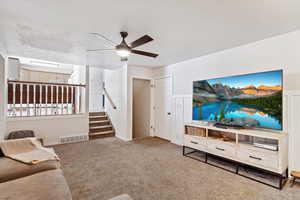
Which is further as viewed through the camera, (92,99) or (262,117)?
(92,99)

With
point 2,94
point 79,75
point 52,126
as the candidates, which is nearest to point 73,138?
point 52,126

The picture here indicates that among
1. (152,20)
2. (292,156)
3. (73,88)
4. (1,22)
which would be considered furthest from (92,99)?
(292,156)

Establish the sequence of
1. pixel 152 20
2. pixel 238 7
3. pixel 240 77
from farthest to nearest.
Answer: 1. pixel 240 77
2. pixel 152 20
3. pixel 238 7

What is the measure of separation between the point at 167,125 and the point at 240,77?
8.17 ft

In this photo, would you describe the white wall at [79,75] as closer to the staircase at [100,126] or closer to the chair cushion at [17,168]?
the staircase at [100,126]

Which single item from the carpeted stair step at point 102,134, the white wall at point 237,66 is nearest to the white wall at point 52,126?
the carpeted stair step at point 102,134

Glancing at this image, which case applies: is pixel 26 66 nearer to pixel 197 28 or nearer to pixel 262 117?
pixel 197 28

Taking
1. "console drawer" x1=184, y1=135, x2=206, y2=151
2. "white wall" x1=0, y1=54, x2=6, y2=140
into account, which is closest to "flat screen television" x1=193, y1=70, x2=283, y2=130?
"console drawer" x1=184, y1=135, x2=206, y2=151

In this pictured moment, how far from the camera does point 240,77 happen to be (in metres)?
2.68

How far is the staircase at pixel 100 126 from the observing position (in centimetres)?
483

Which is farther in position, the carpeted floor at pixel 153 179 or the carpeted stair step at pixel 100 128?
the carpeted stair step at pixel 100 128

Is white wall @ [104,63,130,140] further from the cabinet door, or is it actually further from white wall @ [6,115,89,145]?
the cabinet door

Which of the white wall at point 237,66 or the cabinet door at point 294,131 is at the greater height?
the white wall at point 237,66

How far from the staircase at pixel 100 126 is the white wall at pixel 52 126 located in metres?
0.34
